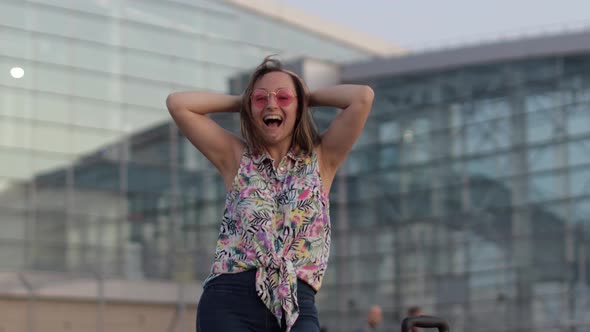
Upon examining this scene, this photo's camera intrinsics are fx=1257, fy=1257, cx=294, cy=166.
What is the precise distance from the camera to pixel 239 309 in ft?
10.1

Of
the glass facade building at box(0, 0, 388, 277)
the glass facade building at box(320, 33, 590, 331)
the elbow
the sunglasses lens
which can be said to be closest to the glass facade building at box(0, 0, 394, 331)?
the glass facade building at box(0, 0, 388, 277)

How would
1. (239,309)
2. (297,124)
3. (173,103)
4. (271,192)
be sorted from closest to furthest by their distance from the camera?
(239,309) < (271,192) < (297,124) < (173,103)

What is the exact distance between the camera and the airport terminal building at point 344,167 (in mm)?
28250

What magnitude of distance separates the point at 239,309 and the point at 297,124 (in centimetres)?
55

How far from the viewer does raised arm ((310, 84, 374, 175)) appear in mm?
3369

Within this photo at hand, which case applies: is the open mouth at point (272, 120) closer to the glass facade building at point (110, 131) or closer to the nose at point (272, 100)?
the nose at point (272, 100)

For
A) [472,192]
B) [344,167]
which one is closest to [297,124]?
[472,192]

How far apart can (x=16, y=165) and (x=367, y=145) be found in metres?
9.21

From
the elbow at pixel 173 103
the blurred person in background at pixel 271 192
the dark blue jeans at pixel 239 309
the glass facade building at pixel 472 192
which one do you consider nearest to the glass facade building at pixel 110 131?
the glass facade building at pixel 472 192

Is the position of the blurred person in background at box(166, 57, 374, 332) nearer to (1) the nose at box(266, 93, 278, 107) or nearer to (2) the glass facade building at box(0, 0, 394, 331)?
(1) the nose at box(266, 93, 278, 107)

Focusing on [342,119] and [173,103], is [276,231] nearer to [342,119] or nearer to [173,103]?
[342,119]

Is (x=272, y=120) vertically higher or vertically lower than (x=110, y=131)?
lower

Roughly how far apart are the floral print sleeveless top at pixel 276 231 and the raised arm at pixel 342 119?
109 mm

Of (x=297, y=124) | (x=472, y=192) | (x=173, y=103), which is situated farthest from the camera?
(x=472, y=192)
